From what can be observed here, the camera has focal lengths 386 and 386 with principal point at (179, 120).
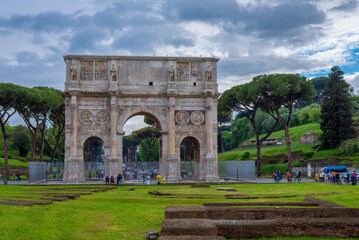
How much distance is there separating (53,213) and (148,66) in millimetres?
25051

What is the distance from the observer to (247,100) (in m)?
45.3

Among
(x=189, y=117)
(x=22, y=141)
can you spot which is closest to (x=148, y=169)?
(x=189, y=117)

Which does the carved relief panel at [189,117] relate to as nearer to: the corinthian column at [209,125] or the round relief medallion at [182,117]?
the round relief medallion at [182,117]

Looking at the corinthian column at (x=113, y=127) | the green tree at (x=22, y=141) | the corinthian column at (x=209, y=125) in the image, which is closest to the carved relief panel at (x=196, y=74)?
the corinthian column at (x=209, y=125)

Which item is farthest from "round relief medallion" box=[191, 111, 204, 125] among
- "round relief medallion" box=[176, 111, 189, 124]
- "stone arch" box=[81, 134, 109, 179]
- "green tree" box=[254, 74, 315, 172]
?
"green tree" box=[254, 74, 315, 172]

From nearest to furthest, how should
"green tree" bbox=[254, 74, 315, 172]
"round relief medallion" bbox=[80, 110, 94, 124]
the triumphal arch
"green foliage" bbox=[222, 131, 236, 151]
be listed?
the triumphal arch < "round relief medallion" bbox=[80, 110, 94, 124] < "green tree" bbox=[254, 74, 315, 172] < "green foliage" bbox=[222, 131, 236, 151]

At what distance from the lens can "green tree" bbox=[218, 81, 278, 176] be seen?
1702 inches

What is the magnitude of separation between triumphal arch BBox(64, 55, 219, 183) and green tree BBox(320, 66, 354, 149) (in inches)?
919

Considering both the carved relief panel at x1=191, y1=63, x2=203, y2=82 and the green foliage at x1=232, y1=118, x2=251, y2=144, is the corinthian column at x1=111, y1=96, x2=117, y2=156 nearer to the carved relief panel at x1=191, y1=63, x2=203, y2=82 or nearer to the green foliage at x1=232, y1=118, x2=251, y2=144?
the carved relief panel at x1=191, y1=63, x2=203, y2=82

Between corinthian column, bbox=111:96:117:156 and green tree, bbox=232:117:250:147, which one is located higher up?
green tree, bbox=232:117:250:147

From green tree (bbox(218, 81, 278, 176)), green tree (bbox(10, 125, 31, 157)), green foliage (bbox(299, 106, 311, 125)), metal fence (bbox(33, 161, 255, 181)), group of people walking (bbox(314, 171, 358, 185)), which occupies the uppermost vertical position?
green foliage (bbox(299, 106, 311, 125))

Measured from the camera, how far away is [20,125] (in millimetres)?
73562

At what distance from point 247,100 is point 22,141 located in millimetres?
43426

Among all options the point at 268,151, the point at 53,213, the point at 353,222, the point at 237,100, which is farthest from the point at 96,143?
the point at 353,222
